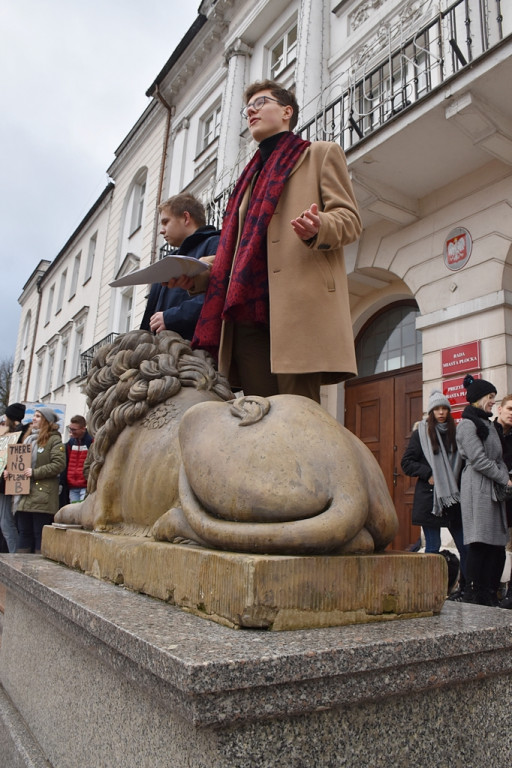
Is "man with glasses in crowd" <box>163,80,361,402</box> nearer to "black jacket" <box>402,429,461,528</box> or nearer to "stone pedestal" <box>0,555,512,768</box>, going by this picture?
"stone pedestal" <box>0,555,512,768</box>

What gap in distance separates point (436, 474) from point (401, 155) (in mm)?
3787

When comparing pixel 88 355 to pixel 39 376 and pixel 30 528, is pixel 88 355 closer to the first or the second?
pixel 39 376

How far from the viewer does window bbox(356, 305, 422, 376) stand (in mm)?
8188

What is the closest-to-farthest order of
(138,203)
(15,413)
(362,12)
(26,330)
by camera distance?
1. (15,413)
2. (362,12)
3. (138,203)
4. (26,330)

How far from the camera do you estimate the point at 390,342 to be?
854 centimetres

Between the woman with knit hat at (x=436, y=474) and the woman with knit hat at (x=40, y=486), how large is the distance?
10.2ft

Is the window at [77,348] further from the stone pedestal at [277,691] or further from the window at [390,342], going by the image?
the stone pedestal at [277,691]

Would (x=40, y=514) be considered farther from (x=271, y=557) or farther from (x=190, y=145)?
(x=190, y=145)

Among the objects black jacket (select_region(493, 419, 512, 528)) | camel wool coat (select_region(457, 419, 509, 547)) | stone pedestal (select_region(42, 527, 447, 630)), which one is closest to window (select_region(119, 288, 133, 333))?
black jacket (select_region(493, 419, 512, 528))

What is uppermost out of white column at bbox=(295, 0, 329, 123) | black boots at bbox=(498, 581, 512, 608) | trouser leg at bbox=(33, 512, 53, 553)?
white column at bbox=(295, 0, 329, 123)

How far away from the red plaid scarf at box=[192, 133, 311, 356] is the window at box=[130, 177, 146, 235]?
1603 cm

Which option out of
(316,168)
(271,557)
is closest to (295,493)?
(271,557)

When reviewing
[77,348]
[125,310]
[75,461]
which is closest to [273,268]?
[75,461]

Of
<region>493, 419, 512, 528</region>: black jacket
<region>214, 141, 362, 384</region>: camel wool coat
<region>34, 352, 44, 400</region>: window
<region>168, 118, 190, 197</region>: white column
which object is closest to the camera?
<region>214, 141, 362, 384</region>: camel wool coat
